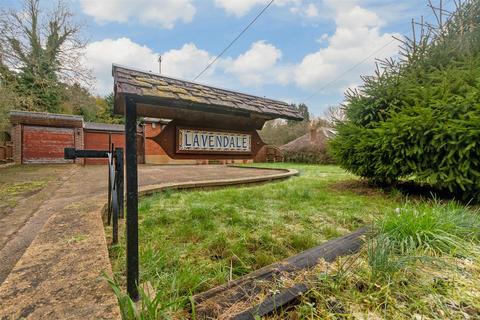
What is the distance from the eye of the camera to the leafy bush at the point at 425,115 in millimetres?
3576

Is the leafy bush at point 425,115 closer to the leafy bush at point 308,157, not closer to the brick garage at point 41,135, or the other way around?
the leafy bush at point 308,157

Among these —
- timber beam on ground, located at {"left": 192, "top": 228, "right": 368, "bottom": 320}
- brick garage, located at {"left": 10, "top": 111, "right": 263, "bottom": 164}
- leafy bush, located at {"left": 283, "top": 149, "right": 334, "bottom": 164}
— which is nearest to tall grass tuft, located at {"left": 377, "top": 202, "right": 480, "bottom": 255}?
timber beam on ground, located at {"left": 192, "top": 228, "right": 368, "bottom": 320}

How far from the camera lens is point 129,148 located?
1.34m

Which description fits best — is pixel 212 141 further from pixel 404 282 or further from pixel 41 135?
pixel 41 135

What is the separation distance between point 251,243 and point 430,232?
1.48 metres

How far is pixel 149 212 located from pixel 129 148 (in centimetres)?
196

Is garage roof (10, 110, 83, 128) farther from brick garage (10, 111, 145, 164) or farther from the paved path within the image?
the paved path

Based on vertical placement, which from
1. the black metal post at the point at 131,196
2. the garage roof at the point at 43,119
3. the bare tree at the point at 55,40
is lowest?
the black metal post at the point at 131,196

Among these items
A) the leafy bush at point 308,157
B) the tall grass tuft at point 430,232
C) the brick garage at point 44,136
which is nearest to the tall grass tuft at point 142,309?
the tall grass tuft at point 430,232

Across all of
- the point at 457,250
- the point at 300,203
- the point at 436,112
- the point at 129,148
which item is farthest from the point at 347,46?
the point at 129,148

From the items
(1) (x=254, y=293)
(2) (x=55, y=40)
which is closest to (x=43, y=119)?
(2) (x=55, y=40)

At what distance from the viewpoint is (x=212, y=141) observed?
171 centimetres

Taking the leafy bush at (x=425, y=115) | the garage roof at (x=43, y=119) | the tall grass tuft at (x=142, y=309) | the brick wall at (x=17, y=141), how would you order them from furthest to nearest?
the brick wall at (x=17, y=141), the garage roof at (x=43, y=119), the leafy bush at (x=425, y=115), the tall grass tuft at (x=142, y=309)

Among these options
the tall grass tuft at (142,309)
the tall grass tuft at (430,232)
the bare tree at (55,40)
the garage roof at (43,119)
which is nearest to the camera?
the tall grass tuft at (142,309)
